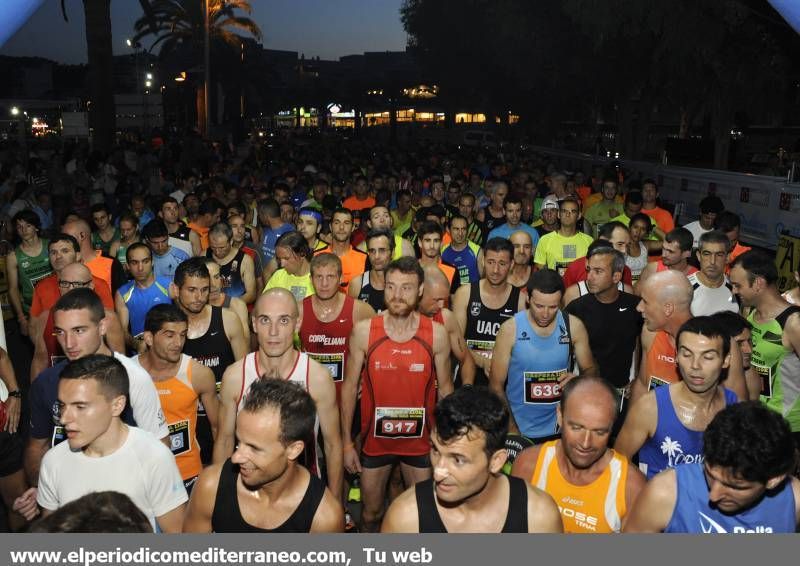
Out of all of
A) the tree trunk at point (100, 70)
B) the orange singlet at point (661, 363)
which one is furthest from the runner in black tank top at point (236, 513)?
the tree trunk at point (100, 70)

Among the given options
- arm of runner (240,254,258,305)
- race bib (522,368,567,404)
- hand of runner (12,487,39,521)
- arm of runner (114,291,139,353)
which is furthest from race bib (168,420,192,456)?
arm of runner (240,254,258,305)

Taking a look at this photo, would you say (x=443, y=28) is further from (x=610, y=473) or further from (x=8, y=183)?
(x=610, y=473)

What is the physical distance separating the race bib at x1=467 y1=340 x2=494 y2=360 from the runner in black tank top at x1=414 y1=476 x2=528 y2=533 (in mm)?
3201

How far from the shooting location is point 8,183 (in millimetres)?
14336

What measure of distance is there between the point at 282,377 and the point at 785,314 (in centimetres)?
358

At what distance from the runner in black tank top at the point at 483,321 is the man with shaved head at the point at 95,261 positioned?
3487mm

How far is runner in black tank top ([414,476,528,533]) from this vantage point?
10.6 ft

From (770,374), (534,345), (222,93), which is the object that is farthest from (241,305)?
(222,93)

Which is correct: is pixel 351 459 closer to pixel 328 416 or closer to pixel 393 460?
pixel 393 460

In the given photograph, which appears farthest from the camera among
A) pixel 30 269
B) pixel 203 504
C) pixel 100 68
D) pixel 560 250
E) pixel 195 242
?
pixel 100 68

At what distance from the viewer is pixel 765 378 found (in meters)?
5.51

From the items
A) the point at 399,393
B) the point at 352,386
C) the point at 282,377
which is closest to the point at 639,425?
the point at 399,393

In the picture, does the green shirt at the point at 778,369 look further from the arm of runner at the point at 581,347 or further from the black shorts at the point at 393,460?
the black shorts at the point at 393,460

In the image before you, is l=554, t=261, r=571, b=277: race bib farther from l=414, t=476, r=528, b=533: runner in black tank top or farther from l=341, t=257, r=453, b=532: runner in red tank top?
l=414, t=476, r=528, b=533: runner in black tank top
